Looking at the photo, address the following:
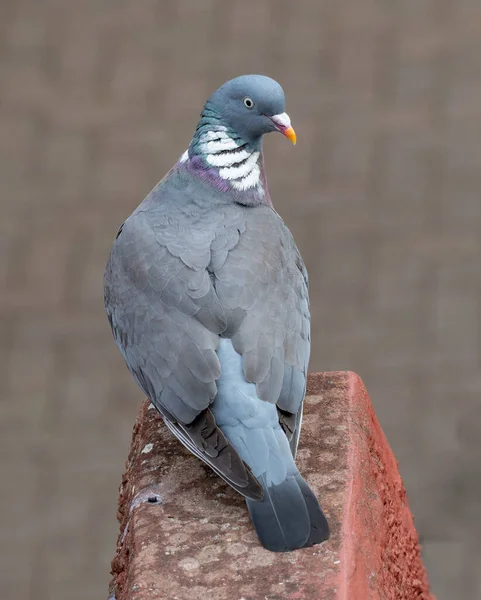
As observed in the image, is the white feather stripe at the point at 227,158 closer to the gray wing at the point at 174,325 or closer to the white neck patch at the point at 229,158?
the white neck patch at the point at 229,158

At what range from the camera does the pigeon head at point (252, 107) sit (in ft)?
13.6

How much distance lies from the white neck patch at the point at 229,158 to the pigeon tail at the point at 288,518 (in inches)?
45.6

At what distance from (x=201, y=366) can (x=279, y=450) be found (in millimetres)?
339

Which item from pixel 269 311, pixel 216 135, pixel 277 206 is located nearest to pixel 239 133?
pixel 216 135

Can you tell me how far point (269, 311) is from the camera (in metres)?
3.87

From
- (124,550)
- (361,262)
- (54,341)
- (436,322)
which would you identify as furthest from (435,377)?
(124,550)

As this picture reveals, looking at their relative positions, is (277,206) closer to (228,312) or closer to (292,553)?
(228,312)

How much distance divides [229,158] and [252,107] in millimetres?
200

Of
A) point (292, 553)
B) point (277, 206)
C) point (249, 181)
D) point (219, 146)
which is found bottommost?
point (292, 553)

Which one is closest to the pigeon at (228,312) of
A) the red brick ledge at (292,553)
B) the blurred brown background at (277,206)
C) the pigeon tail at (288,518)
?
the pigeon tail at (288,518)

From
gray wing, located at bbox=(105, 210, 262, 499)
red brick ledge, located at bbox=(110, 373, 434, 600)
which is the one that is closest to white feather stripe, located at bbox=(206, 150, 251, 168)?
gray wing, located at bbox=(105, 210, 262, 499)

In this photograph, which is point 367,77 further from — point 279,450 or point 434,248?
point 279,450

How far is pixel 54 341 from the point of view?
23.9ft

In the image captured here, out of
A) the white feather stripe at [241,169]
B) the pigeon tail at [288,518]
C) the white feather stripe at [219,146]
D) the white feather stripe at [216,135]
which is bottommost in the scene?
the pigeon tail at [288,518]
